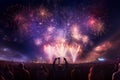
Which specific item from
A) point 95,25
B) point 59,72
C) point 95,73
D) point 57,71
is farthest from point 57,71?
point 95,25

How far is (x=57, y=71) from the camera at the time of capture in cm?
1262

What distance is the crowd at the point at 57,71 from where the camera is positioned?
38.8 ft

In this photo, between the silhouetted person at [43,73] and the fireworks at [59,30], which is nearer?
the silhouetted person at [43,73]

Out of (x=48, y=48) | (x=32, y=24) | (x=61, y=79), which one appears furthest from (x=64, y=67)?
(x=48, y=48)

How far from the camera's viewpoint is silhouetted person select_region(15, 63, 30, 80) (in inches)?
476

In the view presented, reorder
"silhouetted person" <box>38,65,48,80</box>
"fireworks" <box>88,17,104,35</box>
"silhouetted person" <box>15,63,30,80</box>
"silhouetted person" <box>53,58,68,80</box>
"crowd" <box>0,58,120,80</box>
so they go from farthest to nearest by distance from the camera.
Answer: "fireworks" <box>88,17,104,35</box> < "silhouetted person" <box>53,58,68,80</box> < "silhouetted person" <box>38,65,48,80</box> < "silhouetted person" <box>15,63,30,80</box> < "crowd" <box>0,58,120,80</box>

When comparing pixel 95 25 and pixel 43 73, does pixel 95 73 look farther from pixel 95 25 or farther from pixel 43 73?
pixel 95 25

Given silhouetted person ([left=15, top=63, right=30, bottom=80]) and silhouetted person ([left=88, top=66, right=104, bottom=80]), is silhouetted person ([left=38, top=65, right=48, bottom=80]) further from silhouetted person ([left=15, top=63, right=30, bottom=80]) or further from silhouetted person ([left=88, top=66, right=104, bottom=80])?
silhouetted person ([left=88, top=66, right=104, bottom=80])

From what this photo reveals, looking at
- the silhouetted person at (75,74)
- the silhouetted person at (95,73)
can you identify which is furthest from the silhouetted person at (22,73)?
the silhouetted person at (95,73)

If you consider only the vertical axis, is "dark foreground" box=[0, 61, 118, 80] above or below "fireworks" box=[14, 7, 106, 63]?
below

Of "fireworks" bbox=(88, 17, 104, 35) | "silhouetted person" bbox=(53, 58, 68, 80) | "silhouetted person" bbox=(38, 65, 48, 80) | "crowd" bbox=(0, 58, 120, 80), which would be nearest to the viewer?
"crowd" bbox=(0, 58, 120, 80)

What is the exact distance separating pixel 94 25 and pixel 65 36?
5135 mm

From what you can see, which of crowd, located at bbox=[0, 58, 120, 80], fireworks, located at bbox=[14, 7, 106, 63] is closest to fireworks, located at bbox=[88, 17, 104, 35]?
fireworks, located at bbox=[14, 7, 106, 63]

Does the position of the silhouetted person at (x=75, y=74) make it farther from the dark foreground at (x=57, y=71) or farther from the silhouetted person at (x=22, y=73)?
the silhouetted person at (x=22, y=73)
